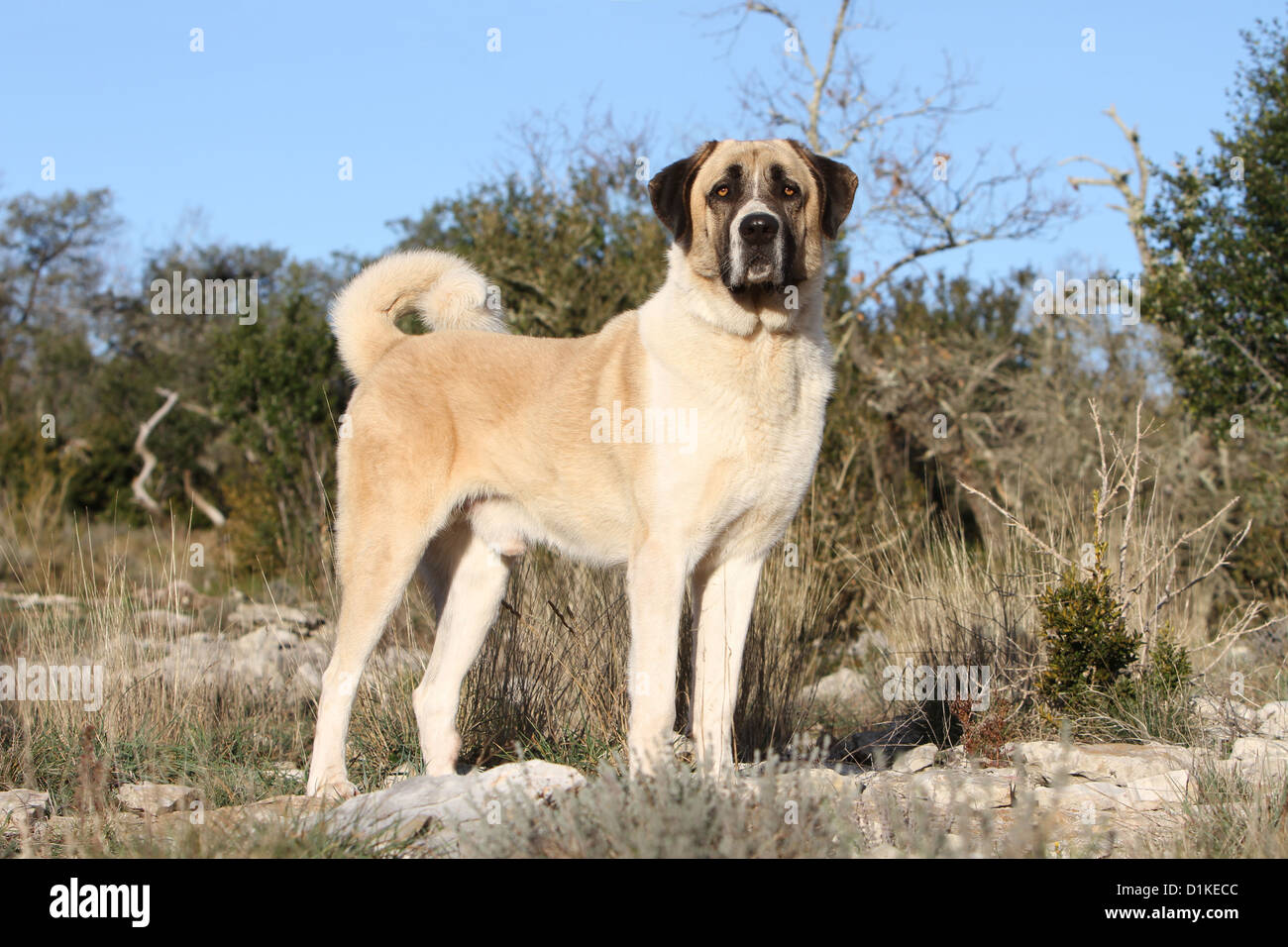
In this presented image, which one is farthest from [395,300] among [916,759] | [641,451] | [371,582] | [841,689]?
[841,689]

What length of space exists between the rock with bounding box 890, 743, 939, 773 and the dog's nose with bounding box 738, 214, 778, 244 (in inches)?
88.6

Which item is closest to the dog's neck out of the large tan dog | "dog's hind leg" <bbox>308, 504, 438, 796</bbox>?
the large tan dog

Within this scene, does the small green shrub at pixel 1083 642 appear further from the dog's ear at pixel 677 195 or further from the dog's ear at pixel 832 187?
the dog's ear at pixel 677 195

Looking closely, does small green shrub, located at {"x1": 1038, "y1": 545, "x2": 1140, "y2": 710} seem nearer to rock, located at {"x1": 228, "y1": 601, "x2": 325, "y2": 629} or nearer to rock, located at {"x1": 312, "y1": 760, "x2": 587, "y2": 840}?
rock, located at {"x1": 312, "y1": 760, "x2": 587, "y2": 840}

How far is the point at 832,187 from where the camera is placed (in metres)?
4.11

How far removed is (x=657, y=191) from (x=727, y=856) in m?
2.46

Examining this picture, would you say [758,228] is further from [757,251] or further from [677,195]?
[677,195]

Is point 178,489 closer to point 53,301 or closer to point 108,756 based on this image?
point 53,301

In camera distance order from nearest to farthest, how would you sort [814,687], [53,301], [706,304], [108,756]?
[706,304]
[108,756]
[814,687]
[53,301]

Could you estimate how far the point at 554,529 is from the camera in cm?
424

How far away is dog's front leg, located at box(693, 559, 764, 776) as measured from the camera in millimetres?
3891

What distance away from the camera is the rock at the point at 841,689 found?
21.6ft

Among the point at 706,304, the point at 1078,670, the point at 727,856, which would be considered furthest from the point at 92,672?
the point at 1078,670

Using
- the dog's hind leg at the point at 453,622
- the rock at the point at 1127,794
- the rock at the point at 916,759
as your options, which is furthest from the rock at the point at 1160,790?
the dog's hind leg at the point at 453,622
